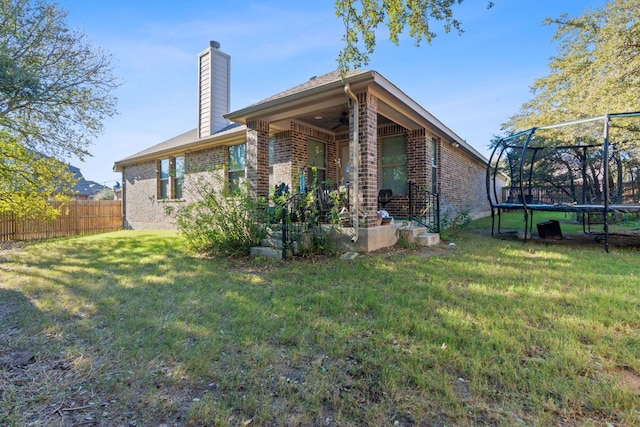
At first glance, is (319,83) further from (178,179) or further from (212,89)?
(178,179)

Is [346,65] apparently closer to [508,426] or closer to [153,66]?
[508,426]

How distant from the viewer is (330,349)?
234cm

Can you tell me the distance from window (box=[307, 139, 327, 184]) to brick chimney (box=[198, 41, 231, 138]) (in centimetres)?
433

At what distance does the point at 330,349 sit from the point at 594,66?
12252mm

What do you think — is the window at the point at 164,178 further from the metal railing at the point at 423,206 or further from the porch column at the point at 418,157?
the metal railing at the point at 423,206

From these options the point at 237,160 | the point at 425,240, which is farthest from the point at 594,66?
the point at 237,160

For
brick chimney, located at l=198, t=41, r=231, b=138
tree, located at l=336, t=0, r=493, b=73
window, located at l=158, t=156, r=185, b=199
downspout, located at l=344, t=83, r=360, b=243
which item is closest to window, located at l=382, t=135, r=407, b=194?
downspout, located at l=344, t=83, r=360, b=243

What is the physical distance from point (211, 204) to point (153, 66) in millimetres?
5340

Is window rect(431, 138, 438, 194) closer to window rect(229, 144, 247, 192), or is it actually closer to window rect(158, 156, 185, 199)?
window rect(229, 144, 247, 192)

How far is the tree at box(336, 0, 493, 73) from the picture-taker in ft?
14.3

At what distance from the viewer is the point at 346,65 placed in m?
4.73

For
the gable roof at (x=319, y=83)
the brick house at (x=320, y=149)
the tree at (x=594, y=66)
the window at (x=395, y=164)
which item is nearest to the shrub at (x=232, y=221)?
the brick house at (x=320, y=149)

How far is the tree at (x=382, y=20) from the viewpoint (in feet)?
14.3

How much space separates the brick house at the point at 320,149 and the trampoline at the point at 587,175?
178cm
